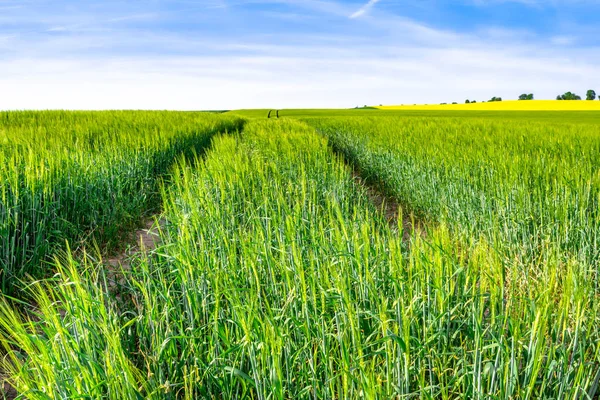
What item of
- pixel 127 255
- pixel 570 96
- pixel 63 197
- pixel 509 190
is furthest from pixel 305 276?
pixel 570 96

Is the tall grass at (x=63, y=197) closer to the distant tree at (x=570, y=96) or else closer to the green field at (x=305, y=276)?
the green field at (x=305, y=276)

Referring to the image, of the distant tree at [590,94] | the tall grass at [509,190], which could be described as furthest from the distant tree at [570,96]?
the tall grass at [509,190]

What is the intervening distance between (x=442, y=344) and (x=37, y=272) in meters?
3.17

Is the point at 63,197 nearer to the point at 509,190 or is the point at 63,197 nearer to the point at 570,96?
the point at 509,190

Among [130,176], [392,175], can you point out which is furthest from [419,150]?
[130,176]

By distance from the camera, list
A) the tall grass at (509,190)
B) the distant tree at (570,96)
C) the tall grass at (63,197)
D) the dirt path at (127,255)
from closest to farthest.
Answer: the dirt path at (127,255) → the tall grass at (509,190) → the tall grass at (63,197) → the distant tree at (570,96)

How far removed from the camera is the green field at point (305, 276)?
1.50 m

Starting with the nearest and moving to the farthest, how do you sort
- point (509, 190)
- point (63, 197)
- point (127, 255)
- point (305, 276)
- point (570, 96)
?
point (305, 276), point (127, 255), point (509, 190), point (63, 197), point (570, 96)

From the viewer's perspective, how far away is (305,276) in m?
2.23

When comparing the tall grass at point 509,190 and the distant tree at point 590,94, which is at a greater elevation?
the distant tree at point 590,94

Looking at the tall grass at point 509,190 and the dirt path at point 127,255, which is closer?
the dirt path at point 127,255

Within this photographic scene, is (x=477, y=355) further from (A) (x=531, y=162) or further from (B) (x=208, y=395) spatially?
(A) (x=531, y=162)

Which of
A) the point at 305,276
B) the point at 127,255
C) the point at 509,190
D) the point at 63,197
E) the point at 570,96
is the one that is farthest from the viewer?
the point at 570,96

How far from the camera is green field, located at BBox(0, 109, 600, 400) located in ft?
4.92
